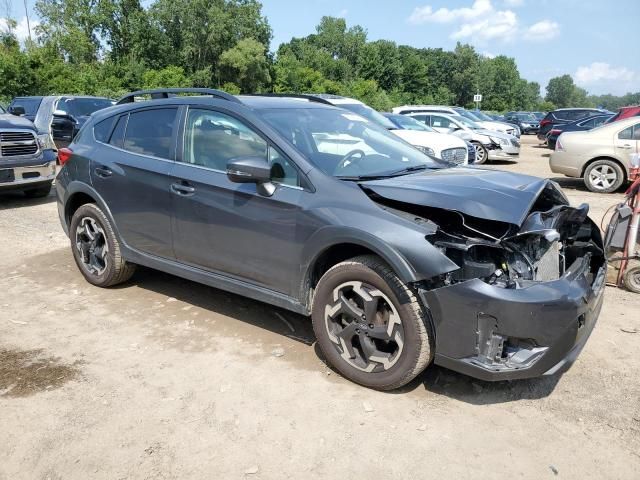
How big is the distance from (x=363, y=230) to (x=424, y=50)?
11797 centimetres

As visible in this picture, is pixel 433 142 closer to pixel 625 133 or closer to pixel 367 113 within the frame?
pixel 367 113

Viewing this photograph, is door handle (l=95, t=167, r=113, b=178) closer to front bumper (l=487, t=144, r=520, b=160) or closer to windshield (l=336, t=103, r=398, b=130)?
windshield (l=336, t=103, r=398, b=130)

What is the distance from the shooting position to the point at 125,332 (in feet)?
13.7

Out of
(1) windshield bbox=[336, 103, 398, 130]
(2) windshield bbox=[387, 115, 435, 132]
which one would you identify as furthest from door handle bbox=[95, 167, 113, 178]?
(2) windshield bbox=[387, 115, 435, 132]

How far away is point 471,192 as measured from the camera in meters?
3.19

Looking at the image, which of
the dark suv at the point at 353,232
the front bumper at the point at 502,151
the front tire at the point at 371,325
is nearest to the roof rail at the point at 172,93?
the dark suv at the point at 353,232

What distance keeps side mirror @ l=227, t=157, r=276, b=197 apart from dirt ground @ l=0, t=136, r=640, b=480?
46.8 inches

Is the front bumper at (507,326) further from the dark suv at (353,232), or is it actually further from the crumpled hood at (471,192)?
the crumpled hood at (471,192)

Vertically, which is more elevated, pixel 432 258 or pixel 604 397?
pixel 432 258

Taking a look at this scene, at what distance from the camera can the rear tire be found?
9.83 metres

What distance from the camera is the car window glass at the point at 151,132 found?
14.3ft

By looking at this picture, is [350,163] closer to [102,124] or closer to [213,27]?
[102,124]

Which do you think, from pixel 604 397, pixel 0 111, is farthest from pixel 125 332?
pixel 0 111

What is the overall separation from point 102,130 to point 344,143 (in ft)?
7.98
